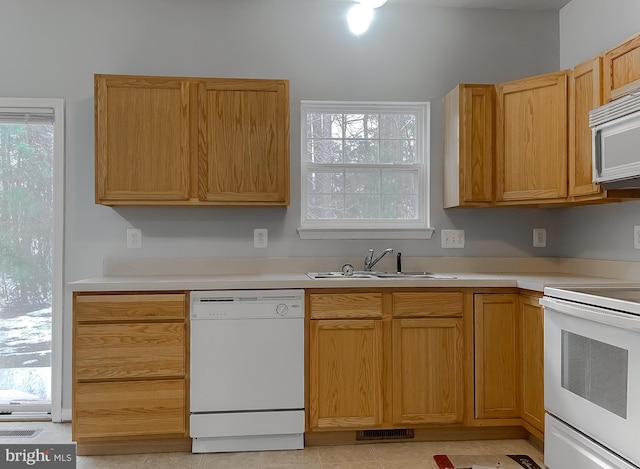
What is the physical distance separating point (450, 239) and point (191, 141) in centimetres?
179

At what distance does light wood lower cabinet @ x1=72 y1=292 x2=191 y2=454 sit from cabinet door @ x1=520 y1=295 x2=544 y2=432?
71.9 inches

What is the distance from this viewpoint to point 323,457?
8.79 feet

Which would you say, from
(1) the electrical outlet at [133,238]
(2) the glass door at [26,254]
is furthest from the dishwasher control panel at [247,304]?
(2) the glass door at [26,254]

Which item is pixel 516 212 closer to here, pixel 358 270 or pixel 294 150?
pixel 358 270

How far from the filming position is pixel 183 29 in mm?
3279

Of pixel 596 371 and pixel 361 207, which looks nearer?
pixel 596 371

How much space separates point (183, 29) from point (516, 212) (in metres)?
2.52


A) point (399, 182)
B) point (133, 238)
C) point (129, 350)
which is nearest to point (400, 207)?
point (399, 182)

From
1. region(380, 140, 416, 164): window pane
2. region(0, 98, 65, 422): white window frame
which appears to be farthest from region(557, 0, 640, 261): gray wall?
region(0, 98, 65, 422): white window frame

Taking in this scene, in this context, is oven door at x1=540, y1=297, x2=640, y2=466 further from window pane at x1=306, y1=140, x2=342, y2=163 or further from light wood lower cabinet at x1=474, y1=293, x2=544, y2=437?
window pane at x1=306, y1=140, x2=342, y2=163

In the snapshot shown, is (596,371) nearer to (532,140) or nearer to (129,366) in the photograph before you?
(532,140)

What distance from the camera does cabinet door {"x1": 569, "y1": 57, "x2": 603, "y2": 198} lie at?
262 cm

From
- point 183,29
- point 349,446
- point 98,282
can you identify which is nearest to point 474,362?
point 349,446

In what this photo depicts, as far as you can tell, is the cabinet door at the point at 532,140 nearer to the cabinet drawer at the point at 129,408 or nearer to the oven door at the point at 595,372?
the oven door at the point at 595,372
